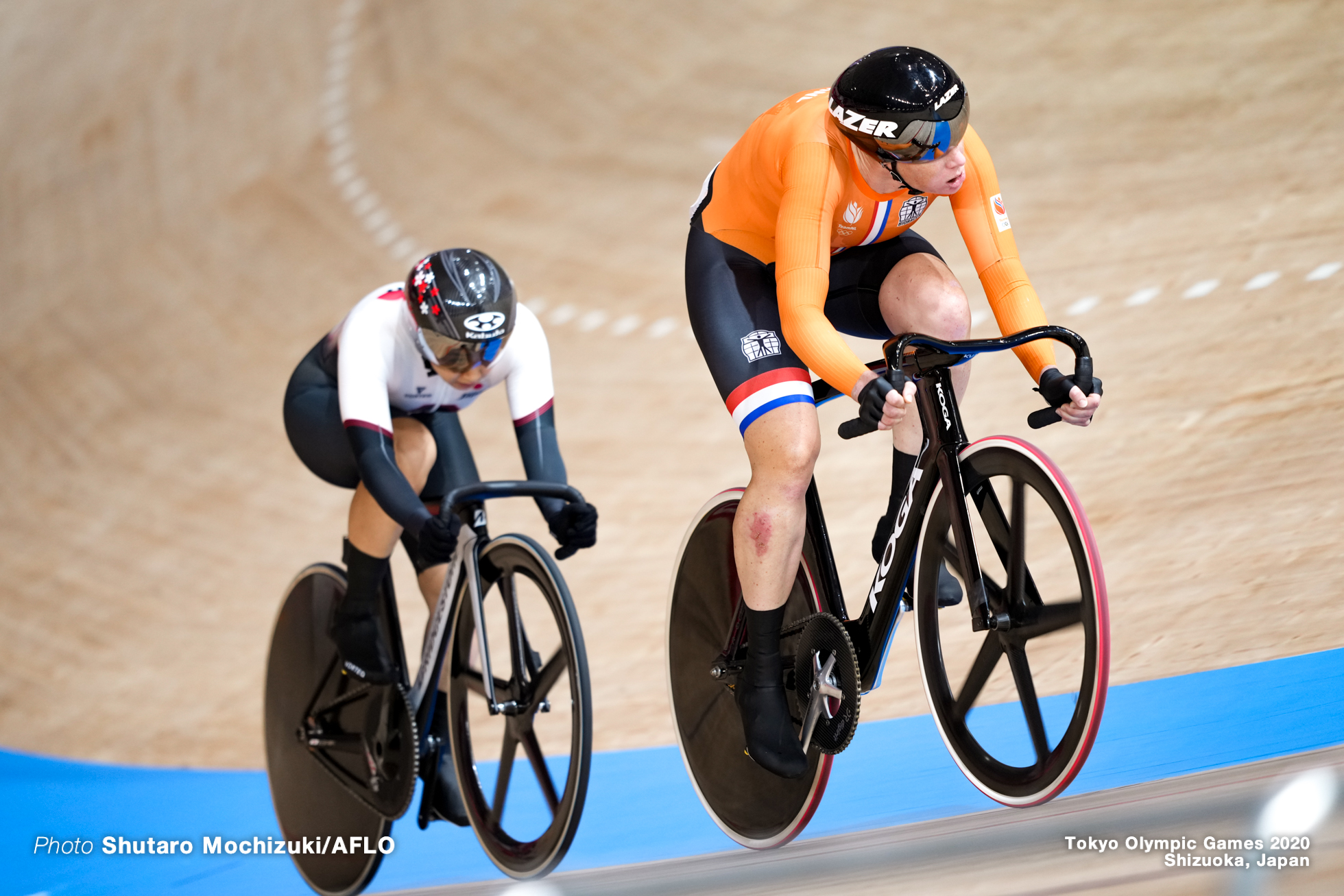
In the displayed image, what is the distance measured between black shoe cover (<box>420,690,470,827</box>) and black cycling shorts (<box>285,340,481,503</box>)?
0.47 metres

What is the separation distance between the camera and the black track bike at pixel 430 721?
2330mm

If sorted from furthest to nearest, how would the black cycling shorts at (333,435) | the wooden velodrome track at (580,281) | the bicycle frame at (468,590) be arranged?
the wooden velodrome track at (580,281)
the black cycling shorts at (333,435)
the bicycle frame at (468,590)

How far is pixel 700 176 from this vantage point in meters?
7.03

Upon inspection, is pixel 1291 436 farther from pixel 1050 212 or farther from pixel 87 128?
pixel 87 128

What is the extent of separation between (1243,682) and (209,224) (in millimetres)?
6472

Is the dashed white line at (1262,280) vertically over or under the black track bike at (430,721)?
under

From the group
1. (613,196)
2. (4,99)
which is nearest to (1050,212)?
(613,196)

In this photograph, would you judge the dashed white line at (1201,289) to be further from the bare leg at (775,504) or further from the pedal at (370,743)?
the pedal at (370,743)

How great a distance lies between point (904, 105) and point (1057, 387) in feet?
1.58

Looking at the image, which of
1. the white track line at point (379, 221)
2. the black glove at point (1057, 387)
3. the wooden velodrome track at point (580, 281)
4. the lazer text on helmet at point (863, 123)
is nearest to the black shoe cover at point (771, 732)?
the black glove at point (1057, 387)

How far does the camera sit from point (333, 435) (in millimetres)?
2861

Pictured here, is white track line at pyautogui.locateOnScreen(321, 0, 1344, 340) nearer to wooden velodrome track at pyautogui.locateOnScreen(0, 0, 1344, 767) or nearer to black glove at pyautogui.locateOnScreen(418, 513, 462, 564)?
wooden velodrome track at pyautogui.locateOnScreen(0, 0, 1344, 767)

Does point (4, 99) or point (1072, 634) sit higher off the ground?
point (1072, 634)

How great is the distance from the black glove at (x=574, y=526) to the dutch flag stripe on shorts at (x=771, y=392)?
0.45 m
